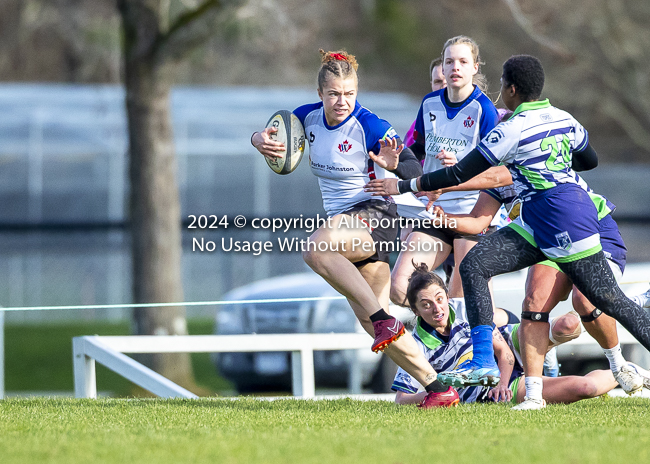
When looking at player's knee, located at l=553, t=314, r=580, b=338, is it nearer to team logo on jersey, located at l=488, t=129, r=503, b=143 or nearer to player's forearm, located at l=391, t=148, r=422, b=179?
player's forearm, located at l=391, t=148, r=422, b=179

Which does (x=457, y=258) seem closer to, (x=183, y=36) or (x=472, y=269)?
(x=472, y=269)

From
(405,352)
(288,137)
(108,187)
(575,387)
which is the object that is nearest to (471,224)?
(405,352)

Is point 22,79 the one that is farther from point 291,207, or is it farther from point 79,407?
point 79,407

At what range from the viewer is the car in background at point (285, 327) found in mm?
10781

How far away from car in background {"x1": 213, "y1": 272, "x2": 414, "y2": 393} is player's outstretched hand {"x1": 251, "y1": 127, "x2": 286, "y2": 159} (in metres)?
4.50

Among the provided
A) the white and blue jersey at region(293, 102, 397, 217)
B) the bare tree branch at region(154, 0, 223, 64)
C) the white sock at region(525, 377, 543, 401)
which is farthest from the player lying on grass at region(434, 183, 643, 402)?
the bare tree branch at region(154, 0, 223, 64)

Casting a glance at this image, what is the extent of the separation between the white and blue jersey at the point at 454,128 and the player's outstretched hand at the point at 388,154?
706 millimetres

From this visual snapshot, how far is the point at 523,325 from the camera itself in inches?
232

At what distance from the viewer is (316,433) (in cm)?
494

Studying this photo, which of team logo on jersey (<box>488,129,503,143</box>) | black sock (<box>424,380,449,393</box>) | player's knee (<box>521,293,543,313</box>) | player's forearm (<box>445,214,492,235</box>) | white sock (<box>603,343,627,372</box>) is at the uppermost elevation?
team logo on jersey (<box>488,129,503,143</box>)

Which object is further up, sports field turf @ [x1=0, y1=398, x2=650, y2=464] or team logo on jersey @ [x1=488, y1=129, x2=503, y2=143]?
team logo on jersey @ [x1=488, y1=129, x2=503, y2=143]

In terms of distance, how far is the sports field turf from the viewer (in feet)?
14.0

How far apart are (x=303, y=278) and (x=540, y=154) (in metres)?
6.25

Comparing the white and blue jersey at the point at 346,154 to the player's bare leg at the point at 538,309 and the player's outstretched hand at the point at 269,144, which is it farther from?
the player's bare leg at the point at 538,309
